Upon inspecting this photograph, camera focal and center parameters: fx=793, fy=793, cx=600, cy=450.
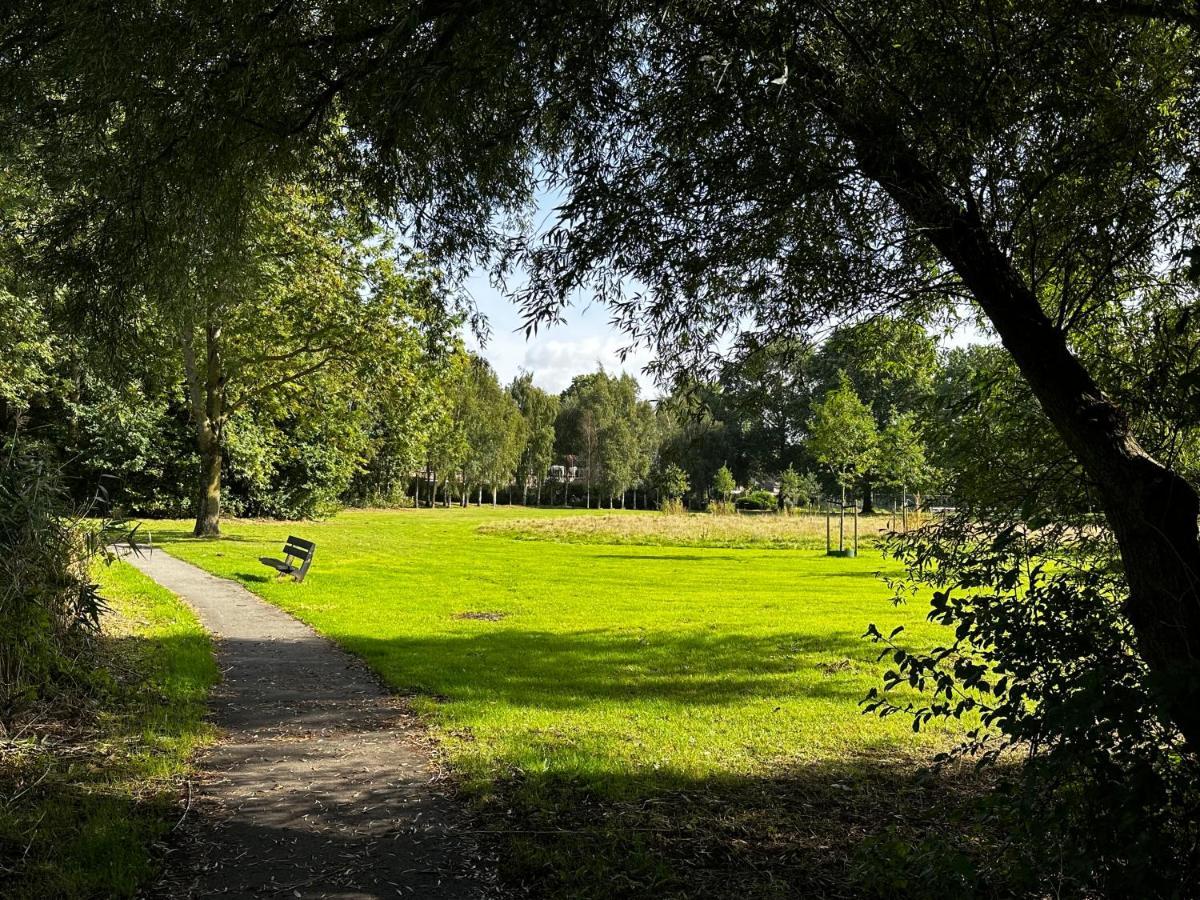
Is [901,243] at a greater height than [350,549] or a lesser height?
greater

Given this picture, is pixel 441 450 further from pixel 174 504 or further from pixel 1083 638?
pixel 1083 638

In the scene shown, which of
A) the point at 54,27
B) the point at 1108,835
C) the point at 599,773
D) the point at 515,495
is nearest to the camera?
the point at 1108,835

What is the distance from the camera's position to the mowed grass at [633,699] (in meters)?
4.70

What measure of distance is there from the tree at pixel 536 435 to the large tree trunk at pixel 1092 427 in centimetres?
6808

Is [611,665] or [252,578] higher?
[252,578]

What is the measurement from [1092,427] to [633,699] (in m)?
5.43

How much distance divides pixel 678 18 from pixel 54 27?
4.20 meters

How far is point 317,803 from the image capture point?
492 centimetres

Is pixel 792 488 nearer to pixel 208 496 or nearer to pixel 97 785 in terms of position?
pixel 208 496

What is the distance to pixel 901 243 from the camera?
174 inches

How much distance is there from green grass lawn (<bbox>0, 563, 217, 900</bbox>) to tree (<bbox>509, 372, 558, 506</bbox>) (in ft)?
211

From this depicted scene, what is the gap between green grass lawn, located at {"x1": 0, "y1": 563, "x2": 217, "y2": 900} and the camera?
3949 mm

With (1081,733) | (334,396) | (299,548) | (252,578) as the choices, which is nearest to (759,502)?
(334,396)


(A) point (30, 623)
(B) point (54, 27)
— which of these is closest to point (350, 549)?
(A) point (30, 623)
